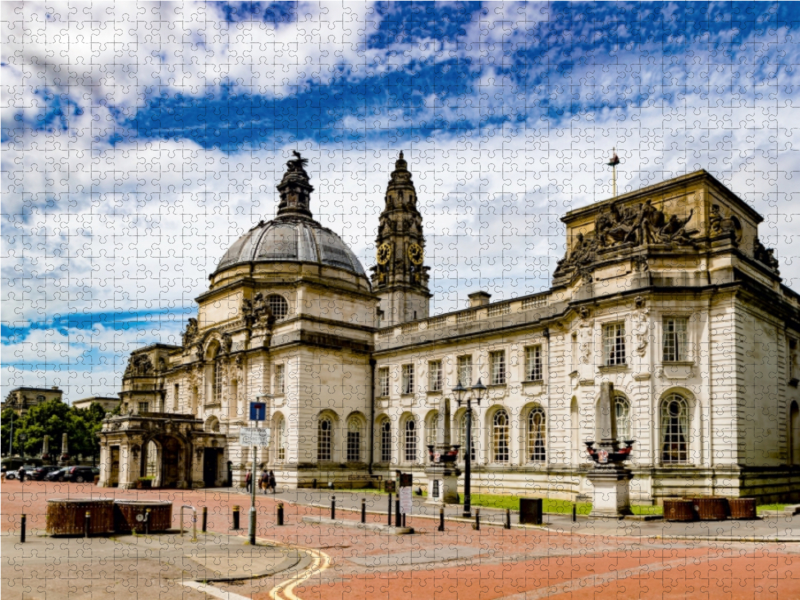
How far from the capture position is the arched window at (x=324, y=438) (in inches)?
2213

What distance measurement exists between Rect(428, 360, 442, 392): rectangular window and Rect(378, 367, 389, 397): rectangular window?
193 inches

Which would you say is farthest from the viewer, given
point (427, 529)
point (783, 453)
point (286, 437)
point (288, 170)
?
point (288, 170)

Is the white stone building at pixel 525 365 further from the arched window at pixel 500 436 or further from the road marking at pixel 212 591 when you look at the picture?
the road marking at pixel 212 591

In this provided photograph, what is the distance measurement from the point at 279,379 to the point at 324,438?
17.9 ft

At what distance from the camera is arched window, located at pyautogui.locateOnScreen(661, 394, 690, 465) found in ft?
123

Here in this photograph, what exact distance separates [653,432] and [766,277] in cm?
1145

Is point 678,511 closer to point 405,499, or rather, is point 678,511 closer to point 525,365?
point 405,499

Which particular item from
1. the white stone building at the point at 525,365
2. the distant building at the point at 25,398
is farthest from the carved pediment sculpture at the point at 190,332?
the distant building at the point at 25,398

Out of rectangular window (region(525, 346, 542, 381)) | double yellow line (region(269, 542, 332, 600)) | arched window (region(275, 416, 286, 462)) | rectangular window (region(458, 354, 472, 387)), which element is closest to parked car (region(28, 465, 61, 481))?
arched window (region(275, 416, 286, 462))

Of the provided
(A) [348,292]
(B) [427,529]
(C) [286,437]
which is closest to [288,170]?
(A) [348,292]

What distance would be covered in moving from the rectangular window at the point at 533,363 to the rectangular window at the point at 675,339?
10.5 m

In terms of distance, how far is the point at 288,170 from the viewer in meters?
76.8

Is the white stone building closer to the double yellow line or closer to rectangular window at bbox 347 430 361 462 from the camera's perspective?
rectangular window at bbox 347 430 361 462

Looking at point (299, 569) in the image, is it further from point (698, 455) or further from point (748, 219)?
point (748, 219)
